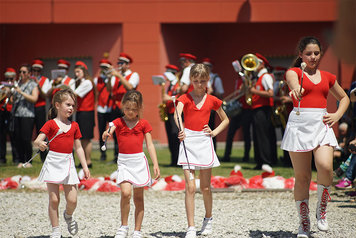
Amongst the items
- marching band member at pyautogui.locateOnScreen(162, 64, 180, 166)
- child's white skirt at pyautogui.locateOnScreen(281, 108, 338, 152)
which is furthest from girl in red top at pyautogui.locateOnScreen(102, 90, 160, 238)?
marching band member at pyautogui.locateOnScreen(162, 64, 180, 166)

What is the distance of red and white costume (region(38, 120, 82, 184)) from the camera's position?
530cm

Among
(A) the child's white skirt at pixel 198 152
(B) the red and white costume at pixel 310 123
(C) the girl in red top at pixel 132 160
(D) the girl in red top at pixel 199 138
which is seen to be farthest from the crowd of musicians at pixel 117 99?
(B) the red and white costume at pixel 310 123

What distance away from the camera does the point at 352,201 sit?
7188mm

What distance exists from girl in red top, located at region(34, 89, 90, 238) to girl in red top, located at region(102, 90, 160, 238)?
0.39 meters

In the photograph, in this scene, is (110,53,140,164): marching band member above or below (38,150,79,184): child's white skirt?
above

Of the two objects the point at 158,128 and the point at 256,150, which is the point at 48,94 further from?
the point at 158,128

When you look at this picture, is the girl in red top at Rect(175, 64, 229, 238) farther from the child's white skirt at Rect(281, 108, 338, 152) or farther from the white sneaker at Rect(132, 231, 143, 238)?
the child's white skirt at Rect(281, 108, 338, 152)

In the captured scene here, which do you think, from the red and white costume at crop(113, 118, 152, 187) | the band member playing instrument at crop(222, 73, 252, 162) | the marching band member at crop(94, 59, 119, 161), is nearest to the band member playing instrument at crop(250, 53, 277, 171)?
the band member playing instrument at crop(222, 73, 252, 162)

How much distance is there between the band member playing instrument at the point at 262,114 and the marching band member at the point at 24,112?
12.8 ft

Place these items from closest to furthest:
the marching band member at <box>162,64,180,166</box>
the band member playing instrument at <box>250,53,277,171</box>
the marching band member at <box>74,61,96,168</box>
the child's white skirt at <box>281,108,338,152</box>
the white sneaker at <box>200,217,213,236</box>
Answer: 1. the child's white skirt at <box>281,108,338,152</box>
2. the white sneaker at <box>200,217,213,236</box>
3. the band member playing instrument at <box>250,53,277,171</box>
4. the marching band member at <box>74,61,96,168</box>
5. the marching band member at <box>162,64,180,166</box>

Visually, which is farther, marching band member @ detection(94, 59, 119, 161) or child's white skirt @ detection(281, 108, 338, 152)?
marching band member @ detection(94, 59, 119, 161)

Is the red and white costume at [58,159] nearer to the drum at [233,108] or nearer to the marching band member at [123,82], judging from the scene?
the marching band member at [123,82]

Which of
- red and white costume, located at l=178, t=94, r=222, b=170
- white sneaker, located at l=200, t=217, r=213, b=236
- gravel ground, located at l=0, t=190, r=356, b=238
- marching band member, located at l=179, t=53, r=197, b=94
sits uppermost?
marching band member, located at l=179, t=53, r=197, b=94

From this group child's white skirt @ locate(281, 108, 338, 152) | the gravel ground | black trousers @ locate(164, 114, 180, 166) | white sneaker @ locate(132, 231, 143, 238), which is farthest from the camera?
black trousers @ locate(164, 114, 180, 166)
